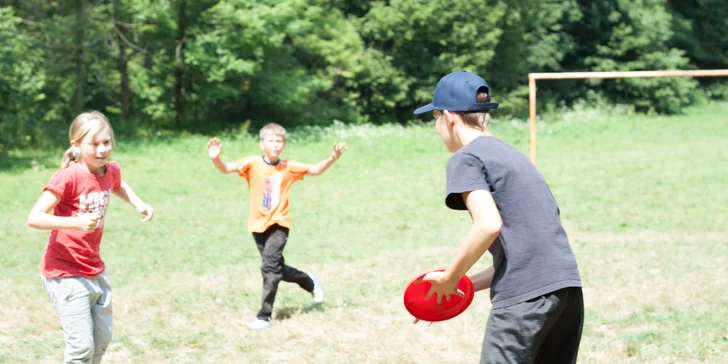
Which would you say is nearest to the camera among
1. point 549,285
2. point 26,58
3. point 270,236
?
point 549,285

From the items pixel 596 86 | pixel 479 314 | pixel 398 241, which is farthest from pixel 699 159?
pixel 596 86

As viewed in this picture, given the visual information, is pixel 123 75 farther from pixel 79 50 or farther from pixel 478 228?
pixel 478 228

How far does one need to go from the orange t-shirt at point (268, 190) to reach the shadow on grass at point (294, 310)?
0.82 metres

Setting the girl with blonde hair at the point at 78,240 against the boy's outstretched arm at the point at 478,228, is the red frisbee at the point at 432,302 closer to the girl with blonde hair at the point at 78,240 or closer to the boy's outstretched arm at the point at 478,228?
the boy's outstretched arm at the point at 478,228

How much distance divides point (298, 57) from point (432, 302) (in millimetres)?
28587

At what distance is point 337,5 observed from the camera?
33438 mm

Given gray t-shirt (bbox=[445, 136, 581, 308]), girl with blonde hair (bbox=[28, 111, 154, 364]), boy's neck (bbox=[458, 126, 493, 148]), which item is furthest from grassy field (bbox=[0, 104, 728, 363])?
boy's neck (bbox=[458, 126, 493, 148])

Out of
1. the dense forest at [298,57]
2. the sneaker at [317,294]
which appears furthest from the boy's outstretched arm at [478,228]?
the dense forest at [298,57]

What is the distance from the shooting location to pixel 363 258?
998 cm

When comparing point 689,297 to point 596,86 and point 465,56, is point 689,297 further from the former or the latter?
point 596,86

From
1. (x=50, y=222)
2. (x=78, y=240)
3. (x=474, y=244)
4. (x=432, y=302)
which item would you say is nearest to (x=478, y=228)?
(x=474, y=244)

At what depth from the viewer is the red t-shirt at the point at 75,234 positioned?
447 centimetres

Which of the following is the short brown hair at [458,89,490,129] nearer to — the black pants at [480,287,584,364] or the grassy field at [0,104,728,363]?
the black pants at [480,287,584,364]

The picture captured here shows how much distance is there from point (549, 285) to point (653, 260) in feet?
21.9
